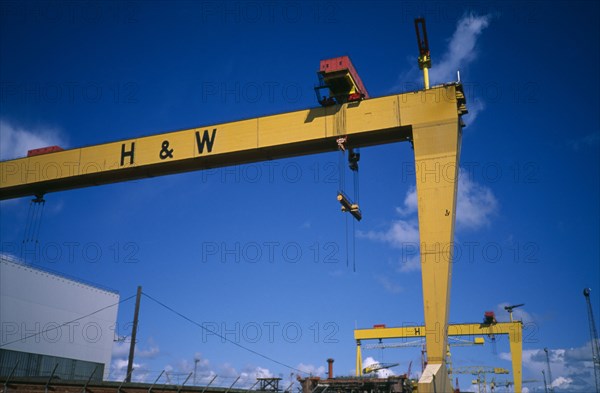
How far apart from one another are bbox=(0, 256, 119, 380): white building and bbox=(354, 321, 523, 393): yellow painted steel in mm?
18321

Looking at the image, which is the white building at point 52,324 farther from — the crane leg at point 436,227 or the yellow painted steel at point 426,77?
the yellow painted steel at point 426,77

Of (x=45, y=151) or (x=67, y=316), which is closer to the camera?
(x=45, y=151)

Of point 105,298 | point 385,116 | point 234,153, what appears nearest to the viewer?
point 385,116

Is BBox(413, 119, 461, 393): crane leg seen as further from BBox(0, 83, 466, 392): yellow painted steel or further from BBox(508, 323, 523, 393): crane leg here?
BBox(508, 323, 523, 393): crane leg

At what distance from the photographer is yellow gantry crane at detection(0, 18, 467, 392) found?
14.8 metres

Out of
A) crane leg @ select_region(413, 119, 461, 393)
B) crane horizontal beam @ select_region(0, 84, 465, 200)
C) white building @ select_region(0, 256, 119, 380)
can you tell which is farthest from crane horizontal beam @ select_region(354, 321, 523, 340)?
crane leg @ select_region(413, 119, 461, 393)

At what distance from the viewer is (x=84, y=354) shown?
3594 centimetres

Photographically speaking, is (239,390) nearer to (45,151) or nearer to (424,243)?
(424,243)

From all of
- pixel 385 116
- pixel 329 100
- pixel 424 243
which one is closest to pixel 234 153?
pixel 329 100

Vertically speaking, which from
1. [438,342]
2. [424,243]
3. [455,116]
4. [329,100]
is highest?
[329,100]

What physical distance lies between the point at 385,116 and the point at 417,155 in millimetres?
1719

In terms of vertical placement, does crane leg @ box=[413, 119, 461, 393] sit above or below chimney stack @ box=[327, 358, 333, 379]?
above

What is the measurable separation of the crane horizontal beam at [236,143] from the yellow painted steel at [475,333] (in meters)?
22.7

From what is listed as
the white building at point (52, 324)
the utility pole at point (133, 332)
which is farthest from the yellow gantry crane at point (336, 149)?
the white building at point (52, 324)
